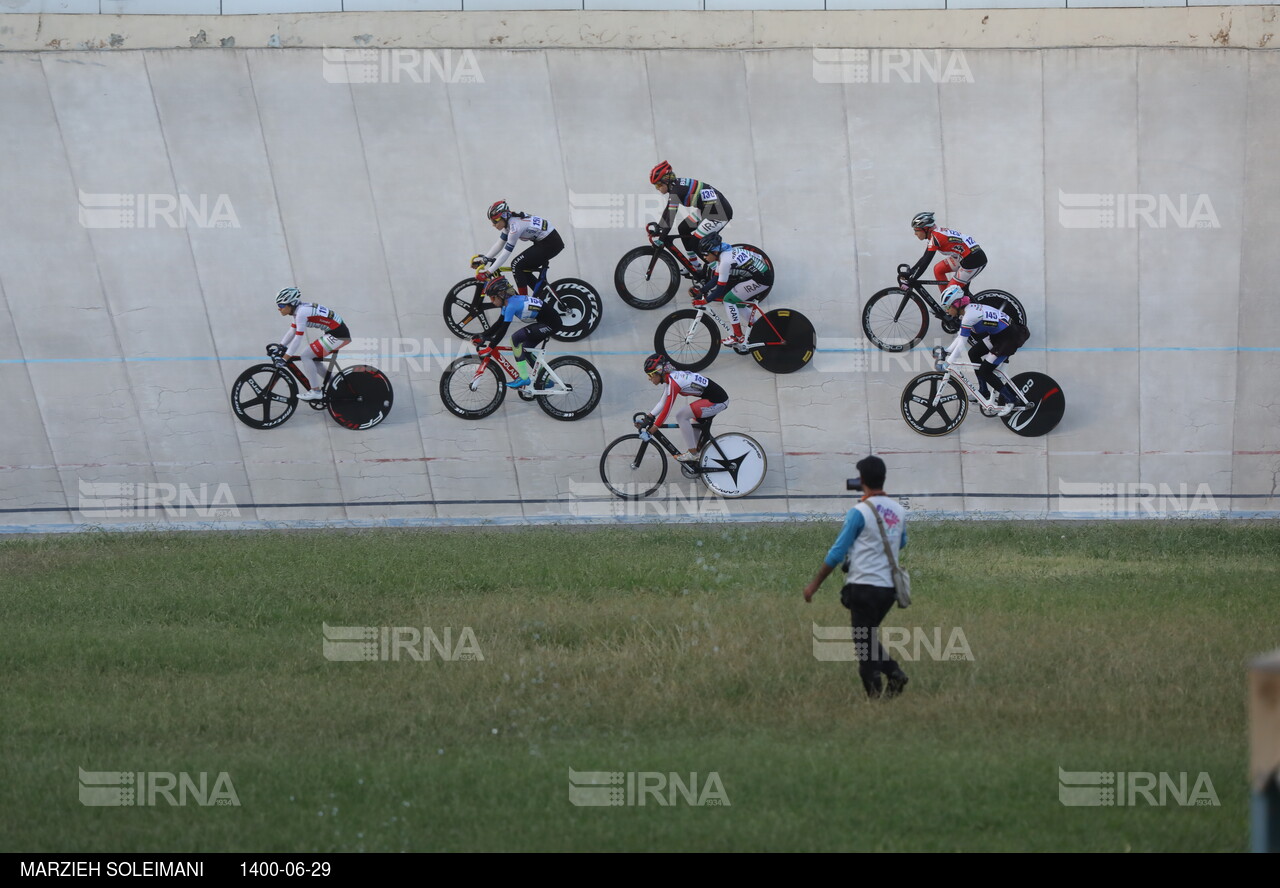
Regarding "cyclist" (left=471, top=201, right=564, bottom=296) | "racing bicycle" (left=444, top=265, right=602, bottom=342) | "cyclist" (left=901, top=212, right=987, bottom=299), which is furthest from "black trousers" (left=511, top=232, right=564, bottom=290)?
"cyclist" (left=901, top=212, right=987, bottom=299)

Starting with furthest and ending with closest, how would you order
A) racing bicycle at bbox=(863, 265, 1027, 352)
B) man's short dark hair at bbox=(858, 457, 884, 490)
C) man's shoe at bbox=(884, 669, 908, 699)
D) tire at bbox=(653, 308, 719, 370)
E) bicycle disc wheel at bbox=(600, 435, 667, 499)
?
racing bicycle at bbox=(863, 265, 1027, 352) < tire at bbox=(653, 308, 719, 370) < bicycle disc wheel at bbox=(600, 435, 667, 499) < man's shoe at bbox=(884, 669, 908, 699) < man's short dark hair at bbox=(858, 457, 884, 490)

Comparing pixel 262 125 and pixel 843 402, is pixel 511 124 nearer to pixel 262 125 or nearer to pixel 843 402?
pixel 262 125

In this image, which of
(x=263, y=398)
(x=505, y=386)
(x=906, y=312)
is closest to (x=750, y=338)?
(x=906, y=312)

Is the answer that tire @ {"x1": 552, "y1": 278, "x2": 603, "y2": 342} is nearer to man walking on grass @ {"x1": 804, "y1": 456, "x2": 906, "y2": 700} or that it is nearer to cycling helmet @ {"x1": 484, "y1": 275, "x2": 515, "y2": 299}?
cycling helmet @ {"x1": 484, "y1": 275, "x2": 515, "y2": 299}

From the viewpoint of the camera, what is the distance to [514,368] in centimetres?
1973

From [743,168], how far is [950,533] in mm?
9023

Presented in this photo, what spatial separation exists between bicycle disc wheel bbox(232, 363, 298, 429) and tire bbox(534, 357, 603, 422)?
369 centimetres

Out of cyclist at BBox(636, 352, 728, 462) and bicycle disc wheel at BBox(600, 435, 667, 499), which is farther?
bicycle disc wheel at BBox(600, 435, 667, 499)

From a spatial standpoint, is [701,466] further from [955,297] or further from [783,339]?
[955,297]

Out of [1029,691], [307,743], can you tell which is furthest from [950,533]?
[307,743]

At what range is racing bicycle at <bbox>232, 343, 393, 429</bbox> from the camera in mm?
19594

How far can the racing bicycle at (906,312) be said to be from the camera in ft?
66.5

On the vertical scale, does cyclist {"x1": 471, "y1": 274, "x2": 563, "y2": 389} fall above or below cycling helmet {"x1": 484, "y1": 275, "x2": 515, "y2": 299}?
below
